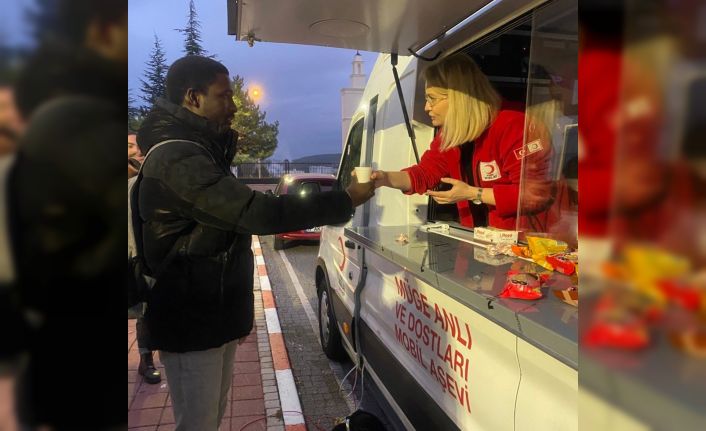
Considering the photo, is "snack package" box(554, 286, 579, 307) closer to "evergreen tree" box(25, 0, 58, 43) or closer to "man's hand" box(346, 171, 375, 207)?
"man's hand" box(346, 171, 375, 207)

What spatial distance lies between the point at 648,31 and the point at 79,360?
703 millimetres

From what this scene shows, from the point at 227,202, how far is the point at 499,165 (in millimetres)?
1527

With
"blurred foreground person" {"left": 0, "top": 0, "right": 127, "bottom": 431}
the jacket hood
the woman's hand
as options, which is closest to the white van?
the woman's hand

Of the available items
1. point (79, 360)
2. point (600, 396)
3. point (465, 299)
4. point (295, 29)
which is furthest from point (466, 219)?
point (79, 360)

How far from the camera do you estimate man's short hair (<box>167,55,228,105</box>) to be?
5.79ft

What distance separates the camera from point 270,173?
75.6 feet

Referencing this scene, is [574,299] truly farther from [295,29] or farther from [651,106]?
[295,29]

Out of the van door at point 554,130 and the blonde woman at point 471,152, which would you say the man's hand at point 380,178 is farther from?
the van door at point 554,130

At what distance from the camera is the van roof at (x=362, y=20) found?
2207 mm

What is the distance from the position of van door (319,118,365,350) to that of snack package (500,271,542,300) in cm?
166

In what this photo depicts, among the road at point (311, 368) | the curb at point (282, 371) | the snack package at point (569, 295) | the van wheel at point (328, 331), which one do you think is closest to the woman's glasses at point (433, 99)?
the snack package at point (569, 295)

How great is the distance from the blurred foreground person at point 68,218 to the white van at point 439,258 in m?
0.95

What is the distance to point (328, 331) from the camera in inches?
167

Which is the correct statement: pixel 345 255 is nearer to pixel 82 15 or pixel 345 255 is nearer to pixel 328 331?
pixel 328 331
